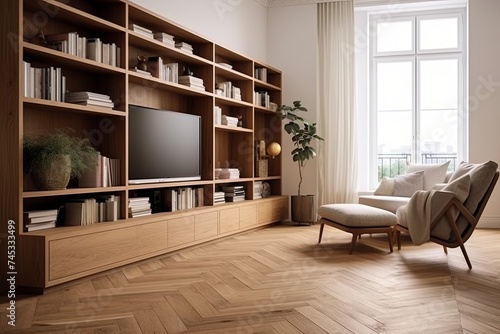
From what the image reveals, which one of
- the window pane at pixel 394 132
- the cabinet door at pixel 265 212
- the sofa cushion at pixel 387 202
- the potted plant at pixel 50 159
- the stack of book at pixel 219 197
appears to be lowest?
the cabinet door at pixel 265 212

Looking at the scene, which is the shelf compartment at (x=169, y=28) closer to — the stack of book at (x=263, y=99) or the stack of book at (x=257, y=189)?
the stack of book at (x=263, y=99)

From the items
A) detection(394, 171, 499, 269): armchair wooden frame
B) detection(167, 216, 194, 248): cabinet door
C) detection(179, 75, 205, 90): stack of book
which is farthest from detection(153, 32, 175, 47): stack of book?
detection(394, 171, 499, 269): armchair wooden frame

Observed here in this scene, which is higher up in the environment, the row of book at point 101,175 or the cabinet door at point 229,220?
the row of book at point 101,175

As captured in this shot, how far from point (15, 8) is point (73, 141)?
97 centimetres

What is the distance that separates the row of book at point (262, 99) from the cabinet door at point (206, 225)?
2060mm

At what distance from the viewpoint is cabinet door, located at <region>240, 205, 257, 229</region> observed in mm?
5871

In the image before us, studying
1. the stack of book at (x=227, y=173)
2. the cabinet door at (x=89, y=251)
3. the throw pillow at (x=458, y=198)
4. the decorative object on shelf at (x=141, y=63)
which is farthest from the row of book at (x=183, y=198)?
the throw pillow at (x=458, y=198)

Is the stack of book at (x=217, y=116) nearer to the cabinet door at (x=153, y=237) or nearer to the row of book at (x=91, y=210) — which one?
the cabinet door at (x=153, y=237)

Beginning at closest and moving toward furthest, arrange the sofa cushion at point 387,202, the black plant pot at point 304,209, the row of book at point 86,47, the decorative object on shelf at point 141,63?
the row of book at point 86,47 < the decorative object on shelf at point 141,63 < the sofa cushion at point 387,202 < the black plant pot at point 304,209

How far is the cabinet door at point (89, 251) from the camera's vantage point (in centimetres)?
319

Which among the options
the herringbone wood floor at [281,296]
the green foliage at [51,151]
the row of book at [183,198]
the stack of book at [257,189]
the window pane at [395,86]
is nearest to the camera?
the herringbone wood floor at [281,296]

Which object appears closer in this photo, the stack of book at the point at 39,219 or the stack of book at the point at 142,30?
the stack of book at the point at 39,219

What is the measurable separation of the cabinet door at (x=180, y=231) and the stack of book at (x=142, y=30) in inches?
66.6

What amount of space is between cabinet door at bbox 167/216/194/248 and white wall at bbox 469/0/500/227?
425cm
